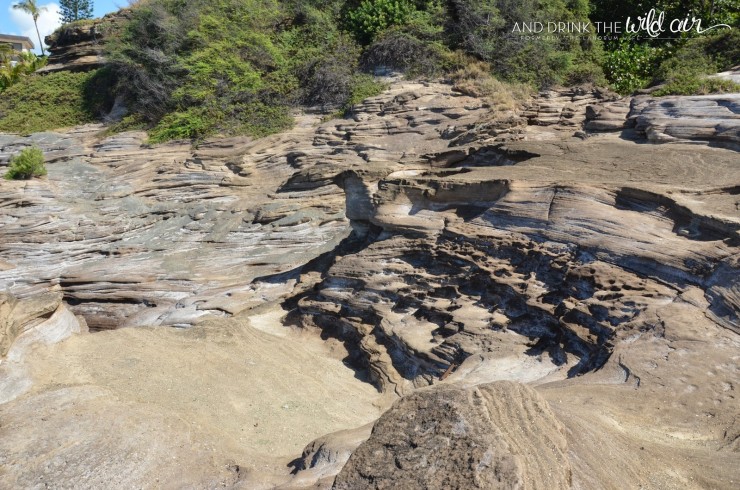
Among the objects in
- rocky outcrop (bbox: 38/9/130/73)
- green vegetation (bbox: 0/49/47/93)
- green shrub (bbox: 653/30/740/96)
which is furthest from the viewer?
green vegetation (bbox: 0/49/47/93)

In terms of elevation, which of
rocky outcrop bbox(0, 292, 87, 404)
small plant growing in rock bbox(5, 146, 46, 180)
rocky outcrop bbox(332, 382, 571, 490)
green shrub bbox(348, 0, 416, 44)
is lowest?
rocky outcrop bbox(0, 292, 87, 404)

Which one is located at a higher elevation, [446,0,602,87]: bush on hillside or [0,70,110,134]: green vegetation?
[446,0,602,87]: bush on hillside

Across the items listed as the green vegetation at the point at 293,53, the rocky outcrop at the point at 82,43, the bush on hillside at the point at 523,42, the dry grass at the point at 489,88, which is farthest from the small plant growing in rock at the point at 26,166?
the bush on hillside at the point at 523,42

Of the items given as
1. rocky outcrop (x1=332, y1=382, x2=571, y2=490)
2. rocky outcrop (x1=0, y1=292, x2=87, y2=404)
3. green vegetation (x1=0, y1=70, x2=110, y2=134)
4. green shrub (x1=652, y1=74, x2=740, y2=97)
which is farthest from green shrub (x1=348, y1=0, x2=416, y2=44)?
rocky outcrop (x1=332, y1=382, x2=571, y2=490)

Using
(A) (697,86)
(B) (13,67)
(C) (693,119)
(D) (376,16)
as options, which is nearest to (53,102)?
(B) (13,67)

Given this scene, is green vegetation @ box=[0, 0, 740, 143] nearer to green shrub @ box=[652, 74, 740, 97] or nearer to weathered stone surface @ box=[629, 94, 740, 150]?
green shrub @ box=[652, 74, 740, 97]

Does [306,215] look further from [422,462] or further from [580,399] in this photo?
[422,462]

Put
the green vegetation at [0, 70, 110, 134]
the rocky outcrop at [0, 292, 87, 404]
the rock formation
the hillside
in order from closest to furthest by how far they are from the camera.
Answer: the rock formation, the hillside, the rocky outcrop at [0, 292, 87, 404], the green vegetation at [0, 70, 110, 134]
